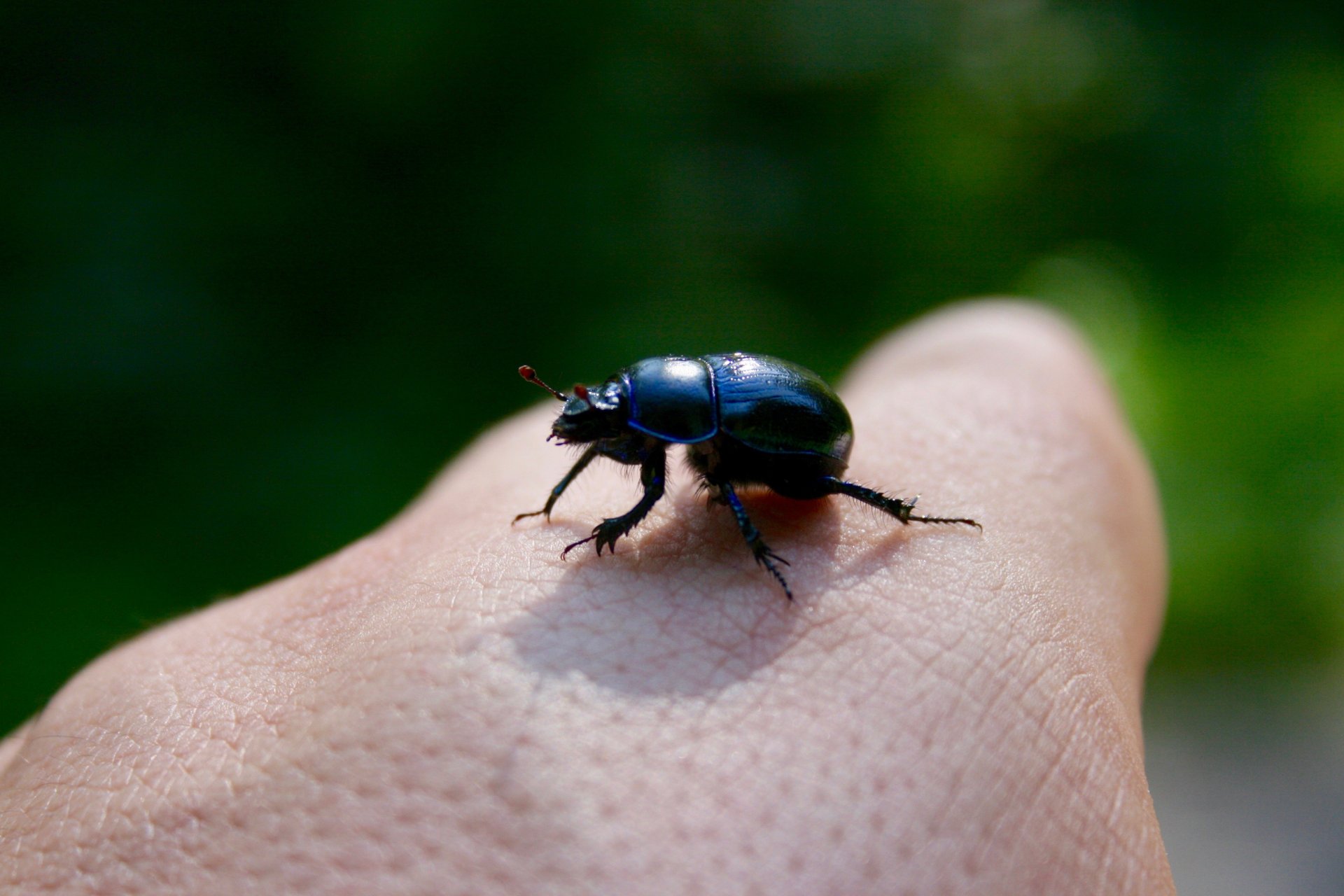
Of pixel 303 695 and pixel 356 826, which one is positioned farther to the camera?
pixel 303 695

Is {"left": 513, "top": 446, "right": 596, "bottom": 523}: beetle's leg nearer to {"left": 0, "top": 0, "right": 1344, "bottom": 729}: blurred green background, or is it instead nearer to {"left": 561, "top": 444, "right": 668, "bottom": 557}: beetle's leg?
{"left": 561, "top": 444, "right": 668, "bottom": 557}: beetle's leg

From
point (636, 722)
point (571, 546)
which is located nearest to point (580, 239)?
point (571, 546)

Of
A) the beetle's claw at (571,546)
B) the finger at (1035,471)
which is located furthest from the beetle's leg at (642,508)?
the finger at (1035,471)

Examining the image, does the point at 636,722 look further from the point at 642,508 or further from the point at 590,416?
the point at 590,416

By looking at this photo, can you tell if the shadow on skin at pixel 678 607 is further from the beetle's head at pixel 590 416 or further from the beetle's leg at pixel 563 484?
the beetle's head at pixel 590 416

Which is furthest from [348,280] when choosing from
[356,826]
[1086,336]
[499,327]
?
[356,826]

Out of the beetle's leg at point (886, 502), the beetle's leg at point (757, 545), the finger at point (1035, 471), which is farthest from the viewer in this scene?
the beetle's leg at point (886, 502)

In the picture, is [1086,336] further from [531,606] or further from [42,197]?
[42,197]
